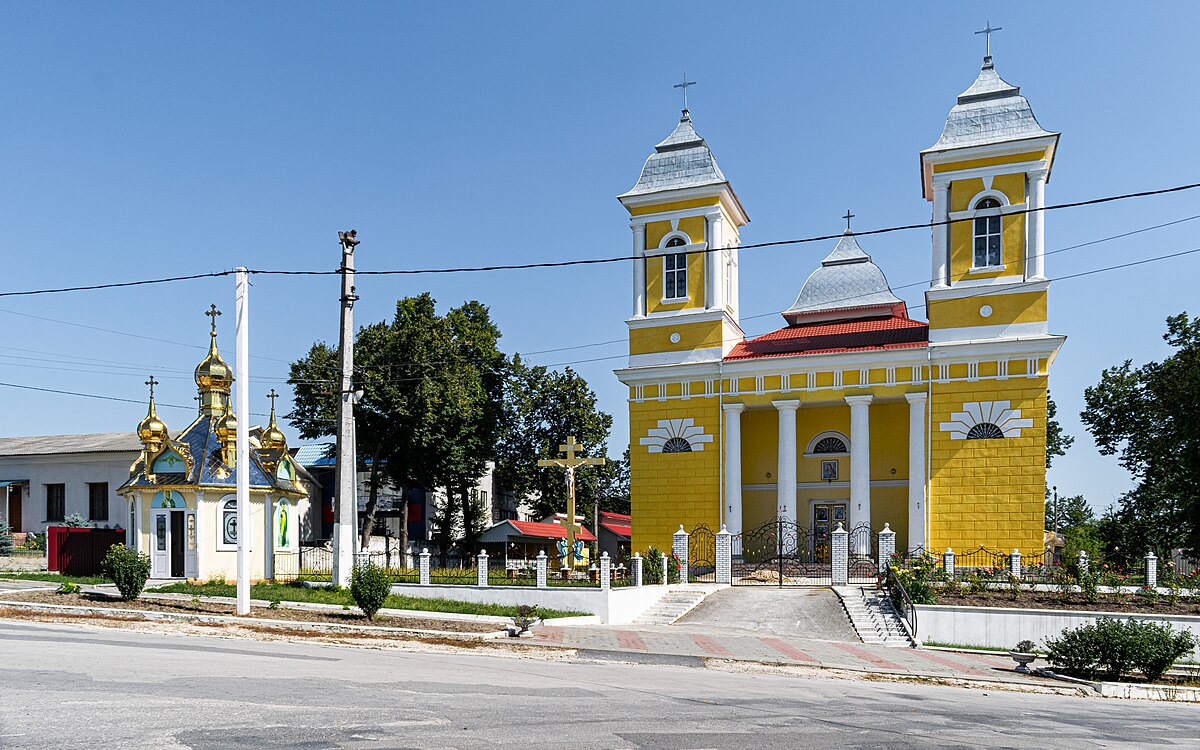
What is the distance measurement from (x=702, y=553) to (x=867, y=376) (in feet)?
24.6

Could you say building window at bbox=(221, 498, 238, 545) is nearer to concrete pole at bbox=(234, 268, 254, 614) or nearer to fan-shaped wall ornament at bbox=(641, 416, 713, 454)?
concrete pole at bbox=(234, 268, 254, 614)

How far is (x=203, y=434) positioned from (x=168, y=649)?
45.1 feet

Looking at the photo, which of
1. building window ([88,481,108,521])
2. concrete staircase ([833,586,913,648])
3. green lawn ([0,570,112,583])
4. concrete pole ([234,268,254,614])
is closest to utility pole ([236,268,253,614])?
concrete pole ([234,268,254,614])

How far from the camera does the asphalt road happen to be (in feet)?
27.6

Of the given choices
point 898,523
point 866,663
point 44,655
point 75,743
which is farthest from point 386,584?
point 898,523

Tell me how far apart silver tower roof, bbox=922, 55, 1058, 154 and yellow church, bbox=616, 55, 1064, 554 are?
0.06m

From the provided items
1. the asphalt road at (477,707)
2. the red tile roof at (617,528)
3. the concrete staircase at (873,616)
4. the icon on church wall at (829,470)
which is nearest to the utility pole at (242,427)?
the asphalt road at (477,707)

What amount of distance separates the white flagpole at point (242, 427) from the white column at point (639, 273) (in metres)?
16.3

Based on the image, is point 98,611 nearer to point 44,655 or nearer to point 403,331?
point 44,655

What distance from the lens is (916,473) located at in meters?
30.0

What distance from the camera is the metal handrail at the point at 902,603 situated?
20531mm

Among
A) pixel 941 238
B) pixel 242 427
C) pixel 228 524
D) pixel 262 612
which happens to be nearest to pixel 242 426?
pixel 242 427

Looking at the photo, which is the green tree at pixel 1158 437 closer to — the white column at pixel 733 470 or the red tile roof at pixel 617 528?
the white column at pixel 733 470

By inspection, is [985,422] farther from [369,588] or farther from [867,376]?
[369,588]
